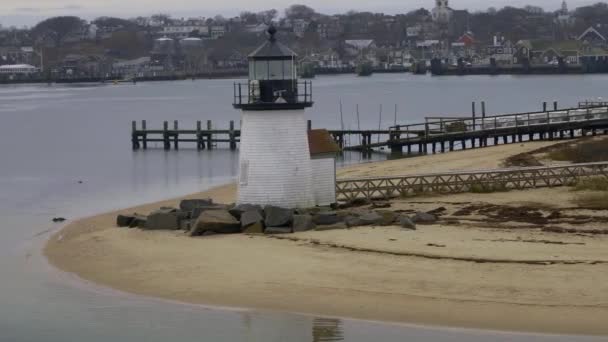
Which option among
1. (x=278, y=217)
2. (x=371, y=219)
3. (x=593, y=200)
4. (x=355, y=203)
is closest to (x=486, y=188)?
(x=355, y=203)

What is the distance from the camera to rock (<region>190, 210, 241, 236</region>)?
22.5 m

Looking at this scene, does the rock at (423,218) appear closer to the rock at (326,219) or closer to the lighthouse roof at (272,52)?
the rock at (326,219)

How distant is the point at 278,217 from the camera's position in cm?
2247

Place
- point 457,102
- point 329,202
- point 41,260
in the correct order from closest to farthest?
1. point 41,260
2. point 329,202
3. point 457,102

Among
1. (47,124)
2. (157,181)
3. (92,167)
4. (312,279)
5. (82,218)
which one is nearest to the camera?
(312,279)

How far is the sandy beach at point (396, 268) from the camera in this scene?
1645cm

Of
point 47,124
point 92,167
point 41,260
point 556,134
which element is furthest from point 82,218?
point 47,124

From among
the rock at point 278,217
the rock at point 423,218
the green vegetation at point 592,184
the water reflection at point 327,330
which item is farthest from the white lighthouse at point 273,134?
the water reflection at point 327,330

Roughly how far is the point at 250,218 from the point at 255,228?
25 cm

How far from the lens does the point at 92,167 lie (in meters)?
46.1

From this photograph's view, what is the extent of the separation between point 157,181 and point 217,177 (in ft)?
6.44

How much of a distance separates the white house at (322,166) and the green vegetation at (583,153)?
967 centimetres

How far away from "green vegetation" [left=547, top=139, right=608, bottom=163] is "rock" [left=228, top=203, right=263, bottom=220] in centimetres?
1215

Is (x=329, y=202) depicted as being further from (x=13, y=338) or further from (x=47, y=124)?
(x=47, y=124)
